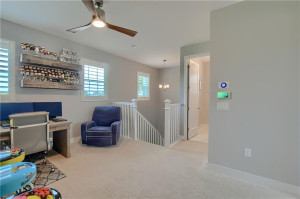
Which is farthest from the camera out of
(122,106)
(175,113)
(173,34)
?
(122,106)

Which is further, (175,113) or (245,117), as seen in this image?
(175,113)

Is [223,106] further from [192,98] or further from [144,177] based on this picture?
[192,98]

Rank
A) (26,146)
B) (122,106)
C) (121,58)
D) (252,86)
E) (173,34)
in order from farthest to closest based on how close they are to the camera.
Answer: (121,58), (122,106), (173,34), (26,146), (252,86)

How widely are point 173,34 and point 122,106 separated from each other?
2376 mm

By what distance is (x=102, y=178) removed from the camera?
6.84ft

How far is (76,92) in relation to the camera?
365cm

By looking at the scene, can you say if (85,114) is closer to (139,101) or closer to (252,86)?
(139,101)

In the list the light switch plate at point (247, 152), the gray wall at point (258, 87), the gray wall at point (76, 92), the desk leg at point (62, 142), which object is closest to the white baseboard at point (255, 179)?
the gray wall at point (258, 87)

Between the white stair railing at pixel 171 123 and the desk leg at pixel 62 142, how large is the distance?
211cm

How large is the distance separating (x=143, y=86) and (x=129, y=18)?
364 centimetres

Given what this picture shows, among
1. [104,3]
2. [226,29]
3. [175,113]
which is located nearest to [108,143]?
[175,113]

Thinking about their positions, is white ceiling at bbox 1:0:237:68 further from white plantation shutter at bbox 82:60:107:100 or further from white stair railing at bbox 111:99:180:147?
white stair railing at bbox 111:99:180:147

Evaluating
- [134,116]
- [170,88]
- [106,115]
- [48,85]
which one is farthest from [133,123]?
[170,88]

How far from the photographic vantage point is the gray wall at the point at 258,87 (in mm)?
1774
